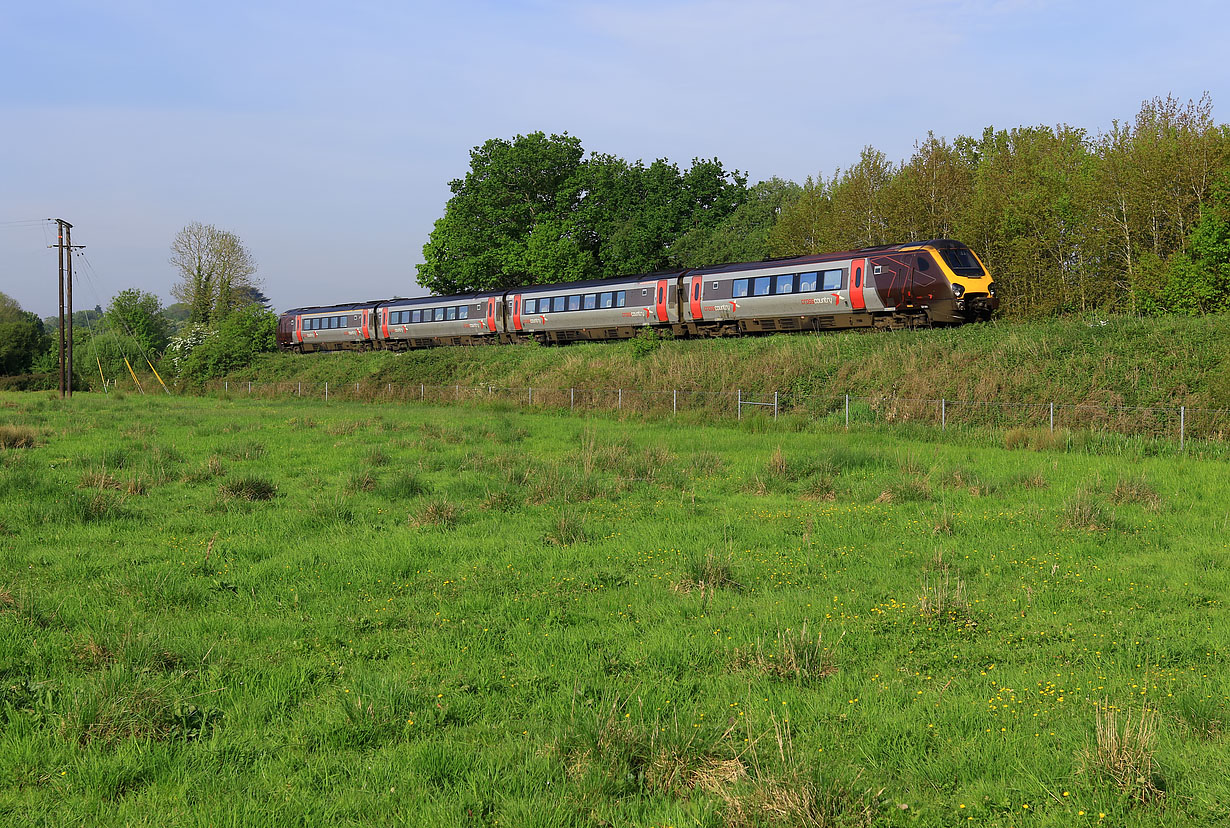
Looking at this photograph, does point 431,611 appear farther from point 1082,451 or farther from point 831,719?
point 1082,451

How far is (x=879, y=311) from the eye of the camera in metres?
33.1

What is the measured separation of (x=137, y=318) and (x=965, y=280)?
261 feet

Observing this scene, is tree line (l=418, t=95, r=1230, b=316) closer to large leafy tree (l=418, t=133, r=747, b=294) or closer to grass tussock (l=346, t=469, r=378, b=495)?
large leafy tree (l=418, t=133, r=747, b=294)

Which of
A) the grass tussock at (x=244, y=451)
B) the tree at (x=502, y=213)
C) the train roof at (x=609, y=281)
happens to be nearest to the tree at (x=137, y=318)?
the tree at (x=502, y=213)

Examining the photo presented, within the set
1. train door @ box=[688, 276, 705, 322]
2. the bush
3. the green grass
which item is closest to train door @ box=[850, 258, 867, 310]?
the green grass

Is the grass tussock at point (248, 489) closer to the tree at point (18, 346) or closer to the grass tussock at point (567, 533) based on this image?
the grass tussock at point (567, 533)

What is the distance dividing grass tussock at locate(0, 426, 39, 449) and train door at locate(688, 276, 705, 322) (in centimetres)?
2602

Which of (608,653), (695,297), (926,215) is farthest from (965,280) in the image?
(608,653)

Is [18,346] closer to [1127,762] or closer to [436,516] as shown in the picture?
[436,516]

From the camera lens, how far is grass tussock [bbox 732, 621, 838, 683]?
22.8 feet

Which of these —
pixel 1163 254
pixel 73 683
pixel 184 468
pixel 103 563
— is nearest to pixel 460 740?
pixel 73 683

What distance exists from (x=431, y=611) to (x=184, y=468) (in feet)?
37.2

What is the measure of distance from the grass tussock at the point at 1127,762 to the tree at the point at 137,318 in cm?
8687

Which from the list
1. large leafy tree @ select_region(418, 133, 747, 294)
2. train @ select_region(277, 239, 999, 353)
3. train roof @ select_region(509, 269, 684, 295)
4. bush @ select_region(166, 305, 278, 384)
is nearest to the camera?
train @ select_region(277, 239, 999, 353)
